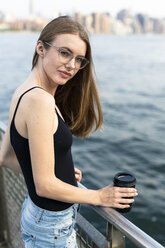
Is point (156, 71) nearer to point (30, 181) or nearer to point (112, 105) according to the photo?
point (112, 105)

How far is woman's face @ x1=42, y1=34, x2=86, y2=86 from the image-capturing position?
1595mm

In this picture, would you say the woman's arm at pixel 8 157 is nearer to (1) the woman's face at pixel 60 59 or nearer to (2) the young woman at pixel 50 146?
(2) the young woman at pixel 50 146

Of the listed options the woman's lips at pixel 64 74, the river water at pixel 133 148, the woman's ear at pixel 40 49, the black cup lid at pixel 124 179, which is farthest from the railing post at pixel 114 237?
the river water at pixel 133 148

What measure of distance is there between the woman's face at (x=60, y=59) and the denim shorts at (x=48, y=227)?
74 cm

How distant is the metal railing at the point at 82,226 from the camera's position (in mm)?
1324

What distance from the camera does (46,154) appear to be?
4.42 feet

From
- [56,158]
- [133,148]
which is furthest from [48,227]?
[133,148]

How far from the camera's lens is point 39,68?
166 centimetres

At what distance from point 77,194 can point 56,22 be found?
945 millimetres

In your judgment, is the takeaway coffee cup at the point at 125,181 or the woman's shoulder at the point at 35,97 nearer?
the woman's shoulder at the point at 35,97

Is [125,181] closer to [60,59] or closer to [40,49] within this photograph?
[60,59]

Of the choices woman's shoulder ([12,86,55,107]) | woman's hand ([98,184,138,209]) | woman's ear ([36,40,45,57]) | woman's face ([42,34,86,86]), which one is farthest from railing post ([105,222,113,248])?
woman's ear ([36,40,45,57])

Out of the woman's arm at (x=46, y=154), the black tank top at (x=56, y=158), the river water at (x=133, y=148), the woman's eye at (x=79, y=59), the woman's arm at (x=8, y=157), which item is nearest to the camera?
the woman's arm at (x=46, y=154)

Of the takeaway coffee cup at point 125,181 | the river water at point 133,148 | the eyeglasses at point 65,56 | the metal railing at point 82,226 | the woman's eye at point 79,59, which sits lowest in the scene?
the river water at point 133,148
